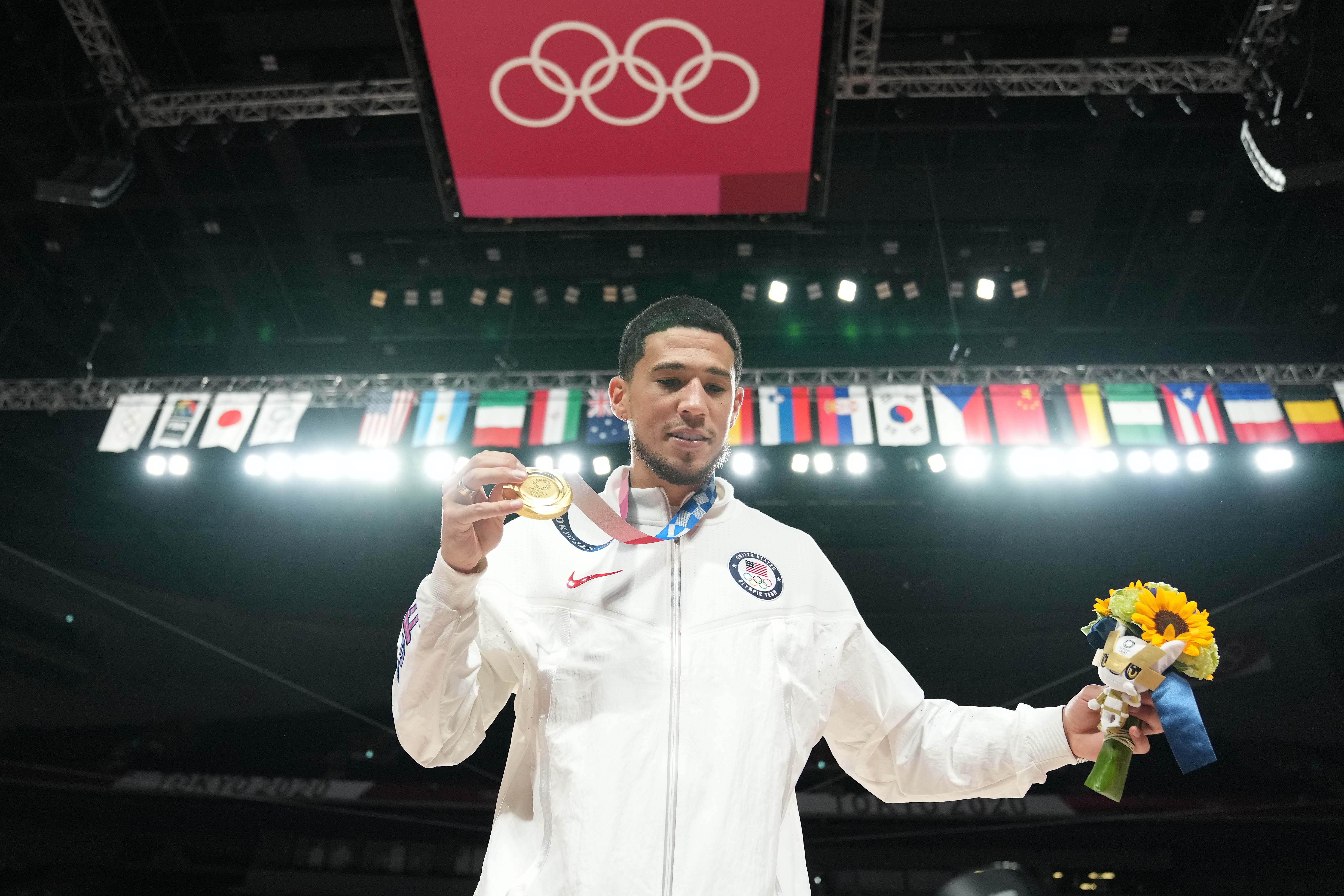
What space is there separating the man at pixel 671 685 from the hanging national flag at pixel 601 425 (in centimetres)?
600

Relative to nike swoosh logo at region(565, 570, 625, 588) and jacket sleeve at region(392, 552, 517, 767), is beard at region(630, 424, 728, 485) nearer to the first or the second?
nike swoosh logo at region(565, 570, 625, 588)

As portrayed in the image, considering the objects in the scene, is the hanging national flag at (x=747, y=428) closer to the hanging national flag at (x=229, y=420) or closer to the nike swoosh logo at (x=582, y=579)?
the hanging national flag at (x=229, y=420)

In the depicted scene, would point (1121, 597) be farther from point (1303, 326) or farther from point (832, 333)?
point (1303, 326)

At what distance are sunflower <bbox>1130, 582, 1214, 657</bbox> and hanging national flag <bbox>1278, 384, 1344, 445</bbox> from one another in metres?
7.50

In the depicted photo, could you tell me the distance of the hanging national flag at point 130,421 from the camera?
8367 millimetres

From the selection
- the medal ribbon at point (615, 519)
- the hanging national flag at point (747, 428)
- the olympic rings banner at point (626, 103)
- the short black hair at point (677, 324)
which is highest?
the olympic rings banner at point (626, 103)

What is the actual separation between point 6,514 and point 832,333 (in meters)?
9.00

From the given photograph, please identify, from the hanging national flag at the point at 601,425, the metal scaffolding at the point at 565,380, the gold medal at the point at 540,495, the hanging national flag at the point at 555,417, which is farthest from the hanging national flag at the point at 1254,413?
the gold medal at the point at 540,495

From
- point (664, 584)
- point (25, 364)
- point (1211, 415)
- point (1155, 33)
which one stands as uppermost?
point (1155, 33)

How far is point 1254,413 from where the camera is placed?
7762 millimetres

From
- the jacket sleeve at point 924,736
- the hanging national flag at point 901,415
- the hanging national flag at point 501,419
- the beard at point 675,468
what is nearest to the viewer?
the jacket sleeve at point 924,736

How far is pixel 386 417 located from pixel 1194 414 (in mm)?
7569

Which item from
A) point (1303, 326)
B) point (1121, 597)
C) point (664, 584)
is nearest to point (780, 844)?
point (664, 584)

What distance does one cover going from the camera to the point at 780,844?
1.49 meters
